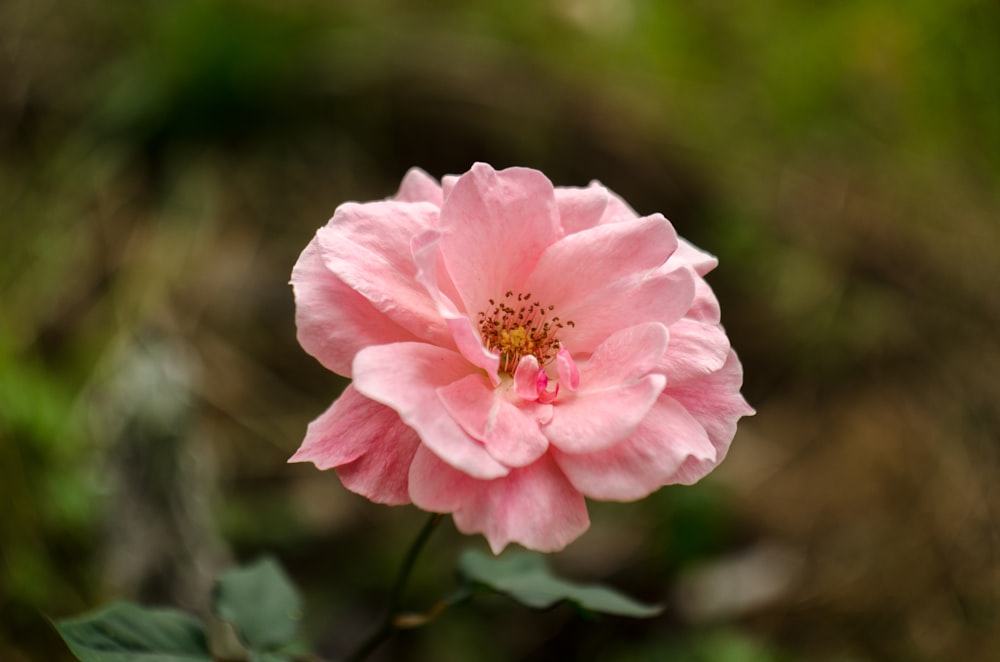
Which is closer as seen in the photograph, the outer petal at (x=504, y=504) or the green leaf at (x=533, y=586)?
the outer petal at (x=504, y=504)

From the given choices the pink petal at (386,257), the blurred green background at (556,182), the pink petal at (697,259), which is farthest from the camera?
the blurred green background at (556,182)

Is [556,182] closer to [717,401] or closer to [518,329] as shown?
[518,329]

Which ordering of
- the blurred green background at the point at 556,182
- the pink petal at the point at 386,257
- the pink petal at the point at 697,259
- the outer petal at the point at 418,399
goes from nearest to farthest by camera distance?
the outer petal at the point at 418,399, the pink petal at the point at 386,257, the pink petal at the point at 697,259, the blurred green background at the point at 556,182

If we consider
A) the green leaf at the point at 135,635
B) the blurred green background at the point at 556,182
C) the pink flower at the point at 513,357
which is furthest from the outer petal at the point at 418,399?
the blurred green background at the point at 556,182

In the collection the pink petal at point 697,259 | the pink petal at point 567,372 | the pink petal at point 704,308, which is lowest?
the pink petal at point 567,372

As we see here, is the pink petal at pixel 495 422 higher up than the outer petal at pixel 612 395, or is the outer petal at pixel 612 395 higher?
the outer petal at pixel 612 395

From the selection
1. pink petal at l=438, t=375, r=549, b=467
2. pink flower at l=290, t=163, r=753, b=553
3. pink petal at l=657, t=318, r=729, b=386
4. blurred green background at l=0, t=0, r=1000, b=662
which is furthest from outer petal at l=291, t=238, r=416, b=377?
blurred green background at l=0, t=0, r=1000, b=662

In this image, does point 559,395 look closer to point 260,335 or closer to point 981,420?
point 260,335

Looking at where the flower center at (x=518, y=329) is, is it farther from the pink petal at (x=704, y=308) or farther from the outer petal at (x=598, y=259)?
the pink petal at (x=704, y=308)

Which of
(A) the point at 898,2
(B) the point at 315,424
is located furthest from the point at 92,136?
(A) the point at 898,2
